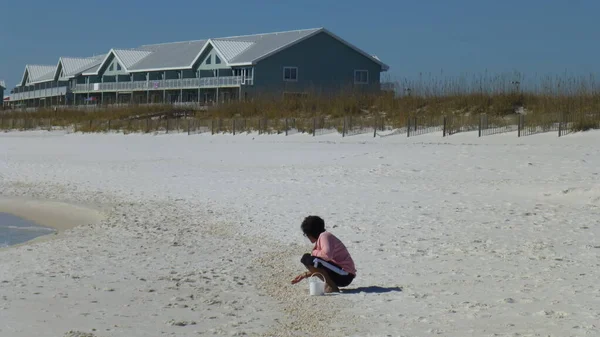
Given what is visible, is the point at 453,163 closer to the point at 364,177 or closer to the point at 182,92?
the point at 364,177

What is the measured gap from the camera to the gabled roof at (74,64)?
256 ft

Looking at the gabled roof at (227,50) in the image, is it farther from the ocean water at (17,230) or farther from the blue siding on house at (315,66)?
the ocean water at (17,230)

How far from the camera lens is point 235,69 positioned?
59219 mm

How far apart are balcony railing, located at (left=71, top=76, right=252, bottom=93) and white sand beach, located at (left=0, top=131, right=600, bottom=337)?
35.8m

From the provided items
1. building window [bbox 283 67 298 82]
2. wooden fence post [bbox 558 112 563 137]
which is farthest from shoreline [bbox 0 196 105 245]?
building window [bbox 283 67 298 82]

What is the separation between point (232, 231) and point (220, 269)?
2666mm

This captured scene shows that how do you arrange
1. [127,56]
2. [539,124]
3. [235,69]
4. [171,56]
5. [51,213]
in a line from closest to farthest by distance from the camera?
[51,213], [539,124], [235,69], [171,56], [127,56]

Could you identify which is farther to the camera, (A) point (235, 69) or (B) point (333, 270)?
(A) point (235, 69)

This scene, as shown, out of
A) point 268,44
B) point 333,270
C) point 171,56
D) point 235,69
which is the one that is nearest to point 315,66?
point 268,44

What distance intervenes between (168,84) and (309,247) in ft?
177

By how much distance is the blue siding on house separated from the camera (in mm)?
57031

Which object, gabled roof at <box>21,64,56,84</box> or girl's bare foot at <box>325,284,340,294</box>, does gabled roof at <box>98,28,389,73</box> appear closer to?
gabled roof at <box>21,64,56,84</box>

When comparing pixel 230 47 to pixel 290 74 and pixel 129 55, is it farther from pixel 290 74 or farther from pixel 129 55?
pixel 129 55

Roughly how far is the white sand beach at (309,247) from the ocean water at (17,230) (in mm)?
712
